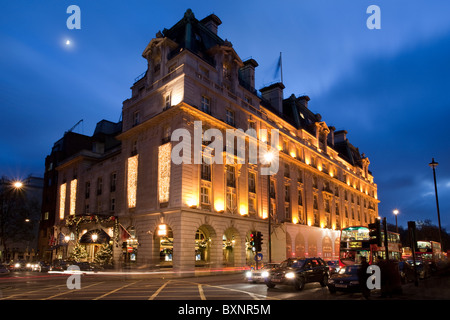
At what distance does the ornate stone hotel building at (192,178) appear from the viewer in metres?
34.8

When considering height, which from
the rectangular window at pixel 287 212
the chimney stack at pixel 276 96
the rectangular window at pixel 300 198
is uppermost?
the chimney stack at pixel 276 96

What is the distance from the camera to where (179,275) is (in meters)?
30.7

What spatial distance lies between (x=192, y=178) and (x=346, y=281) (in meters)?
20.2

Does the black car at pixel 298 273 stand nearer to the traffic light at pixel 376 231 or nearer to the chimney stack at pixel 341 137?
the traffic light at pixel 376 231

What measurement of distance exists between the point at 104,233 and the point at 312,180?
32.2 meters

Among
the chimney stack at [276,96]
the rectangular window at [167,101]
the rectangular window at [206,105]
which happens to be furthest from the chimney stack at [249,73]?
the rectangular window at [167,101]

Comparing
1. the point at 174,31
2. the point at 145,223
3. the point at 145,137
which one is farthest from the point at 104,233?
the point at 174,31

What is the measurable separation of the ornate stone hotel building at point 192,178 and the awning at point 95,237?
158 mm

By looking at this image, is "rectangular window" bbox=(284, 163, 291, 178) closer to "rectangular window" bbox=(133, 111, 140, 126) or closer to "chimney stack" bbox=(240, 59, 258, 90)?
"chimney stack" bbox=(240, 59, 258, 90)

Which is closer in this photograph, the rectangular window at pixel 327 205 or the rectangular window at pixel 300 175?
the rectangular window at pixel 300 175

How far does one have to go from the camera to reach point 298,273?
724 inches

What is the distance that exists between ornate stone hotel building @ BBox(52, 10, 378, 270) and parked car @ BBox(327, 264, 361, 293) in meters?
12.7

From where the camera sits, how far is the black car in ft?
59.8
